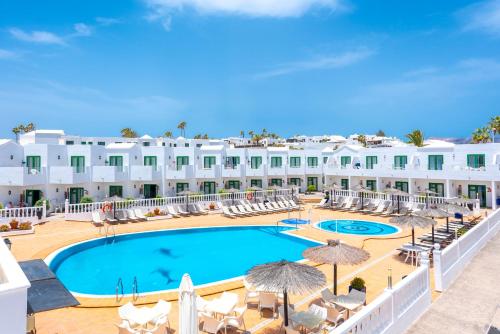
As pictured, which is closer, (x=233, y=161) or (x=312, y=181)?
(x=233, y=161)

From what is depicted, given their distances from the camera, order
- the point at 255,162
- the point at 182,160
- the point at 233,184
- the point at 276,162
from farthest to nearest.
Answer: the point at 276,162 → the point at 255,162 → the point at 233,184 → the point at 182,160

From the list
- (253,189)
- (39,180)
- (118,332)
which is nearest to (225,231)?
(253,189)

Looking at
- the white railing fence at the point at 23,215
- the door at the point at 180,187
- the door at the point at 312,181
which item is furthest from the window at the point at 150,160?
the door at the point at 312,181

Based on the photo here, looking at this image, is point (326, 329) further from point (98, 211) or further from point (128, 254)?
point (98, 211)

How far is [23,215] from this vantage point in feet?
72.9

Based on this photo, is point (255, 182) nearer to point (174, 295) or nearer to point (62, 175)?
point (62, 175)

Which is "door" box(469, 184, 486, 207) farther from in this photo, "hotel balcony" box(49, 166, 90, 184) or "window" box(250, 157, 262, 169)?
"hotel balcony" box(49, 166, 90, 184)

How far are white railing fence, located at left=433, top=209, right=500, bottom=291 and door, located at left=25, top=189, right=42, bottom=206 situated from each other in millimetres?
31514

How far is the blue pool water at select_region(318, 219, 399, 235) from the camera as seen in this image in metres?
21.5

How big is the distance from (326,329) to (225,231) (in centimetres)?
1539

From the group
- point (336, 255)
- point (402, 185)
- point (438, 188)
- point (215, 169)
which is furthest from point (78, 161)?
point (438, 188)

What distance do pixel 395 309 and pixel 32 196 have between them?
31.5 metres

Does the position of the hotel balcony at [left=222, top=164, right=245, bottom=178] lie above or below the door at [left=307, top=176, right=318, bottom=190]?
above

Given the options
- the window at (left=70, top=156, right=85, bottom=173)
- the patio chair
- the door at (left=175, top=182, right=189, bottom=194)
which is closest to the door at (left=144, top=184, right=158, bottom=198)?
the door at (left=175, top=182, right=189, bottom=194)
